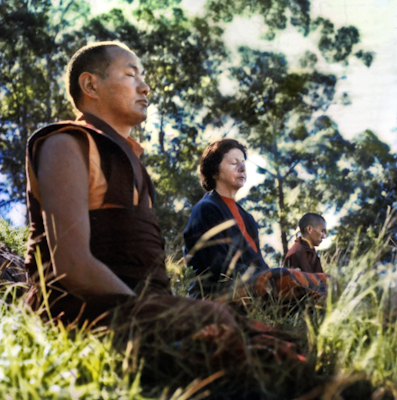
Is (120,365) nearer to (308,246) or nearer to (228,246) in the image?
(228,246)

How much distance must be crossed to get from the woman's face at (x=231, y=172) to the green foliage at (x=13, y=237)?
230 centimetres

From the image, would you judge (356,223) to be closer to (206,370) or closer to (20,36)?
(20,36)

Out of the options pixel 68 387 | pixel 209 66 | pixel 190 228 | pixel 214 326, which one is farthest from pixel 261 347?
pixel 209 66

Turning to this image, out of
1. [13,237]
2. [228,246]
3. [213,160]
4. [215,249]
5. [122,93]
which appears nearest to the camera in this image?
[122,93]

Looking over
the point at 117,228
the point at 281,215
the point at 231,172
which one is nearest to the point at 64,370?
the point at 117,228

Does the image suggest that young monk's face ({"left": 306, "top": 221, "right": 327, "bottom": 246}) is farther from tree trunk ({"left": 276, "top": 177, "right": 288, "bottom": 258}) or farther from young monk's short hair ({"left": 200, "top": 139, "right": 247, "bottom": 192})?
tree trunk ({"left": 276, "top": 177, "right": 288, "bottom": 258})

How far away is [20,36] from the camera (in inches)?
610

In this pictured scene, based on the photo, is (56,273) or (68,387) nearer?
(68,387)

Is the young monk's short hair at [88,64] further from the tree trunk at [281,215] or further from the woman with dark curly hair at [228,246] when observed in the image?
the tree trunk at [281,215]

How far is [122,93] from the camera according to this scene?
245 cm

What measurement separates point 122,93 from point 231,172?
211 cm

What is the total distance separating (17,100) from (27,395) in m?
15.7

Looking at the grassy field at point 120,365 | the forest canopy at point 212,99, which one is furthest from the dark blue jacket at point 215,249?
the forest canopy at point 212,99

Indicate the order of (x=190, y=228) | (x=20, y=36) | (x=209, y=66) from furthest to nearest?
(x=209, y=66) → (x=20, y=36) → (x=190, y=228)
